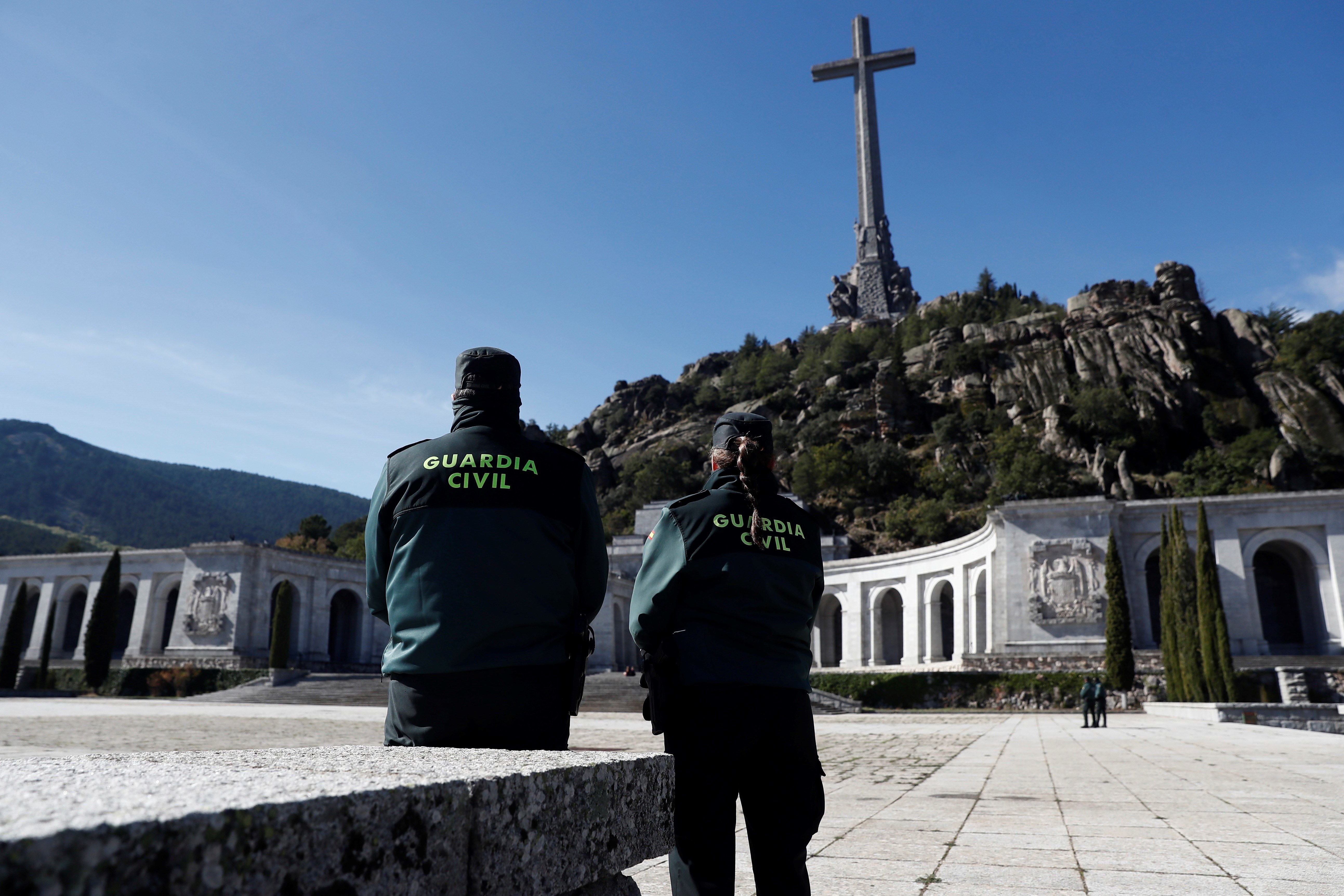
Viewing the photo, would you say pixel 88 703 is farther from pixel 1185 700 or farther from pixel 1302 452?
pixel 1302 452

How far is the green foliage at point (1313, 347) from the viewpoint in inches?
2613

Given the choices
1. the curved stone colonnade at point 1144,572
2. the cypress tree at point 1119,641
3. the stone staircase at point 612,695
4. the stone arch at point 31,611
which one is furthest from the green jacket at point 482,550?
the stone arch at point 31,611

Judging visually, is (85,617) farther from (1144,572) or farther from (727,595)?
(727,595)

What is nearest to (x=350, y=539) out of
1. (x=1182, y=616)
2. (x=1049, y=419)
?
(x=1049, y=419)

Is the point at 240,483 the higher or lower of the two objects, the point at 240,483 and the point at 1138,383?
the higher

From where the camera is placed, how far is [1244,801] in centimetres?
741

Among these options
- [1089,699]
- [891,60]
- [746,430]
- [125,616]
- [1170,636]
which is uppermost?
[891,60]

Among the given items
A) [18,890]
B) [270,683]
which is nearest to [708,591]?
[18,890]

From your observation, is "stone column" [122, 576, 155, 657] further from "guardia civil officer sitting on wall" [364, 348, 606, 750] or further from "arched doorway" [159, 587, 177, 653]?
"guardia civil officer sitting on wall" [364, 348, 606, 750]

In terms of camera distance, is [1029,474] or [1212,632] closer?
[1212,632]

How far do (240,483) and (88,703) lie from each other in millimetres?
187145

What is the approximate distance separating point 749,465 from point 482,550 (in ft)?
4.28

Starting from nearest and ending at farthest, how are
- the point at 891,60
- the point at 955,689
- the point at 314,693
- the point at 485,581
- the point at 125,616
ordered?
the point at 485,581 < the point at 955,689 < the point at 314,693 < the point at 125,616 < the point at 891,60

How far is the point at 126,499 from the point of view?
177000 mm
